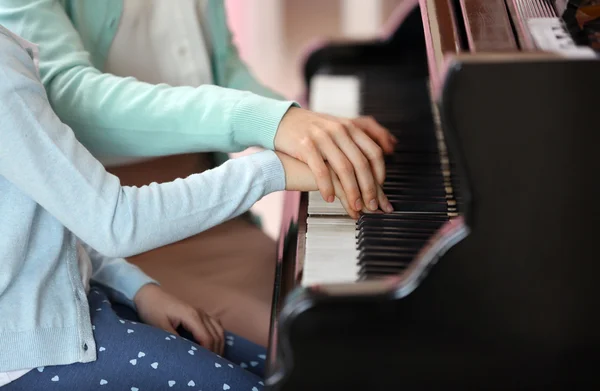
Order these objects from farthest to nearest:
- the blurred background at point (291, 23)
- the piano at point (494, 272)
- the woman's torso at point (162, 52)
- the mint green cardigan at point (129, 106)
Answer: the blurred background at point (291, 23) < the woman's torso at point (162, 52) < the mint green cardigan at point (129, 106) < the piano at point (494, 272)

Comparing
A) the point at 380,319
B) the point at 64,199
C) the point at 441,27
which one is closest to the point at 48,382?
the point at 64,199

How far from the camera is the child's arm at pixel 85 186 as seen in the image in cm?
91

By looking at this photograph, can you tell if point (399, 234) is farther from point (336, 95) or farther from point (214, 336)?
point (336, 95)

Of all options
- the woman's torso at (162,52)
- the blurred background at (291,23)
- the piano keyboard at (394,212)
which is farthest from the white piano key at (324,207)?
the blurred background at (291,23)

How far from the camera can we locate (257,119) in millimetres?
1100

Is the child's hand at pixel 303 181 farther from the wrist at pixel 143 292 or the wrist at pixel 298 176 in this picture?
the wrist at pixel 143 292

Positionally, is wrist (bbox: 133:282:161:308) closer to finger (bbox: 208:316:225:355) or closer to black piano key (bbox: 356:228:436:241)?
finger (bbox: 208:316:225:355)

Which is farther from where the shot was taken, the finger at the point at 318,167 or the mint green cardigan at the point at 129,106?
the mint green cardigan at the point at 129,106

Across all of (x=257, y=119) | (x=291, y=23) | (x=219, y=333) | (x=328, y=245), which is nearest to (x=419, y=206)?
(x=328, y=245)

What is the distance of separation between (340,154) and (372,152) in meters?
0.05

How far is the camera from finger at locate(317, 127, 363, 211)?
101 centimetres

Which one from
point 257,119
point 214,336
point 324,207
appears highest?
point 257,119

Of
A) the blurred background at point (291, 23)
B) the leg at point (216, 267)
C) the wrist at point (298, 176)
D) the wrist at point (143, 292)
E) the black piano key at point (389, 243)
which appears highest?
the wrist at point (298, 176)

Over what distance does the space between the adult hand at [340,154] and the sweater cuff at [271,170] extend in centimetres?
3
